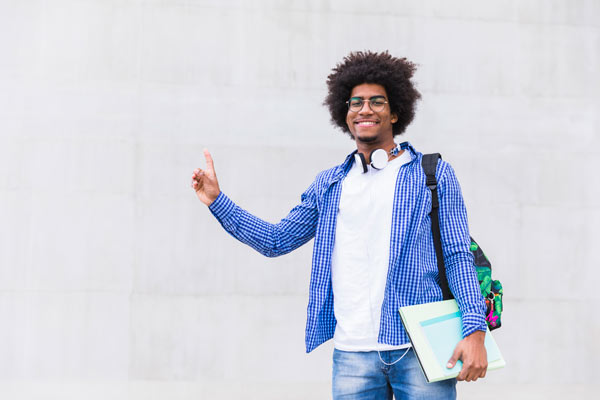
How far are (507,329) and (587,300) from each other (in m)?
0.69

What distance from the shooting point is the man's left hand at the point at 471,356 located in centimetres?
190

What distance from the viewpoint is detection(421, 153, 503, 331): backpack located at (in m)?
2.07

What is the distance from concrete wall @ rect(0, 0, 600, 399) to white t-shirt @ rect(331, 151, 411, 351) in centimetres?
275

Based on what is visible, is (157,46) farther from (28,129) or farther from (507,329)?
(507,329)

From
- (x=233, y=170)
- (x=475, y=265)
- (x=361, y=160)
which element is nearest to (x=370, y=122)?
(x=361, y=160)

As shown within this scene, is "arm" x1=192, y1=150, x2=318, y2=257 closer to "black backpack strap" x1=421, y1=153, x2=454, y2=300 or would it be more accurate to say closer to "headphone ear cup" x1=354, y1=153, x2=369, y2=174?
"headphone ear cup" x1=354, y1=153, x2=369, y2=174

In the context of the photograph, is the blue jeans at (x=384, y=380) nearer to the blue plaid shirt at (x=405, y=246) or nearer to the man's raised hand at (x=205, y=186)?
the blue plaid shirt at (x=405, y=246)

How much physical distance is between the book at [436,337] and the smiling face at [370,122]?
619 mm

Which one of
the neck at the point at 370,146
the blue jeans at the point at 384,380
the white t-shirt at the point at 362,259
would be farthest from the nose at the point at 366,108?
the blue jeans at the point at 384,380

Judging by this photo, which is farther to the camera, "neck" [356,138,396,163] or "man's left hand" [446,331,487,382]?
"neck" [356,138,396,163]

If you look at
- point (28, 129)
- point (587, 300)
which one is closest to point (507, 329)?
point (587, 300)

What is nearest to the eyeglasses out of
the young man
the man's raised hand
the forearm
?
the young man

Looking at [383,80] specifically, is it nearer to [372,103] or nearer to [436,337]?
[372,103]

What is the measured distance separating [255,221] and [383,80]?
0.71m
